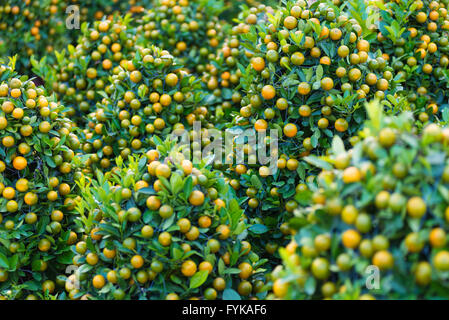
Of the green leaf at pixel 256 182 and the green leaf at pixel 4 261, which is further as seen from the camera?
the green leaf at pixel 256 182

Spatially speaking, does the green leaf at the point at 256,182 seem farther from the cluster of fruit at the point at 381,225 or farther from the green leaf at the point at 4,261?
the green leaf at the point at 4,261

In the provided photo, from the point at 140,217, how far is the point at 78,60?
4.89 ft


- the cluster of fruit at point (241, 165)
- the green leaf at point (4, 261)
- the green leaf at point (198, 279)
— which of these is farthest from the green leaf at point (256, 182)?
the green leaf at point (4, 261)

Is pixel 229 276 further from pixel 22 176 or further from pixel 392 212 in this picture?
pixel 22 176

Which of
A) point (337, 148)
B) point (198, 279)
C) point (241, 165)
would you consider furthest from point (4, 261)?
point (337, 148)

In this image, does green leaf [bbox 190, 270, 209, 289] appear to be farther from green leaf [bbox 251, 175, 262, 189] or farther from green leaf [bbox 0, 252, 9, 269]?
green leaf [bbox 0, 252, 9, 269]

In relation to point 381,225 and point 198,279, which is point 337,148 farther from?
point 198,279

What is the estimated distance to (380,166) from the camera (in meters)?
1.01

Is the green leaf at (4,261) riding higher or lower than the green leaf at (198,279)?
lower

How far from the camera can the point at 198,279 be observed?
1.27 meters

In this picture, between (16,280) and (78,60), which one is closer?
(16,280)

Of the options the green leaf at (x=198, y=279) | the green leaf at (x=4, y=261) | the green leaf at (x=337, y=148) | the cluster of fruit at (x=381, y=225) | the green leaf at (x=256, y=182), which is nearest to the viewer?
the cluster of fruit at (x=381, y=225)

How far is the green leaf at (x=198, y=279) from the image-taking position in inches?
→ 49.8
